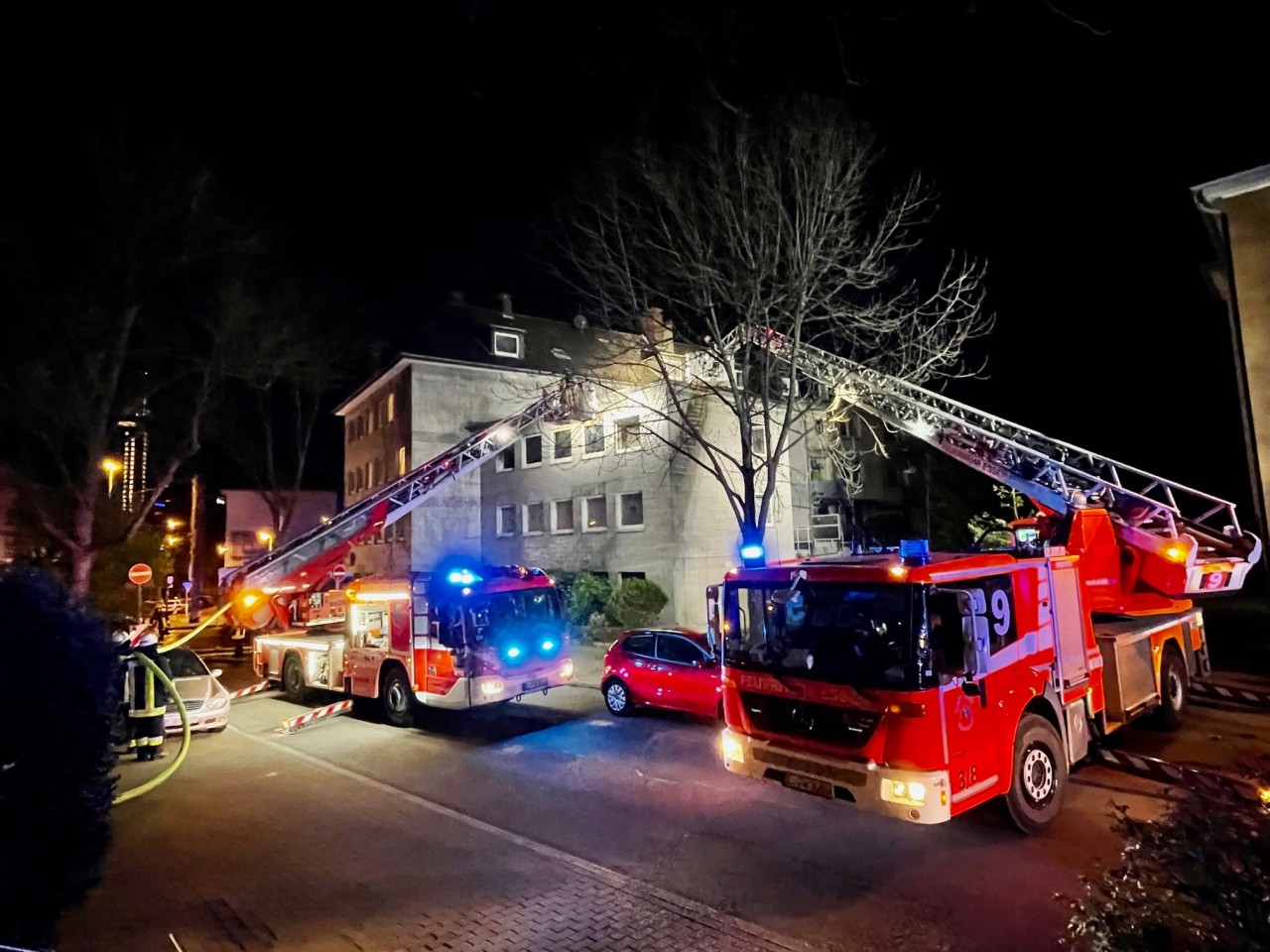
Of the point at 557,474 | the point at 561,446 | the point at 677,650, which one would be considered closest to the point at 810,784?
the point at 677,650

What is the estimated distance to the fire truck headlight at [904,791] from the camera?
554cm

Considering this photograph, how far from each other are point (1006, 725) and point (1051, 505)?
9.39m

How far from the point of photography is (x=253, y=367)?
2073 cm

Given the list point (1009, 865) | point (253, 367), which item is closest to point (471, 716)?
point (1009, 865)

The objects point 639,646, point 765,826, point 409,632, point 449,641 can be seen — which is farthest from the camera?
point 409,632

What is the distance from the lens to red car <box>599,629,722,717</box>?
10922 millimetres

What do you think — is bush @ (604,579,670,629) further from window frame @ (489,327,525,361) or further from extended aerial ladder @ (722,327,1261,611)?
window frame @ (489,327,525,361)

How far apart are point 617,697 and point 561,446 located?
13.7m

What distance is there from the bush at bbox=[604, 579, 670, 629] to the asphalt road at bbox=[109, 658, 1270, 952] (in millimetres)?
7949

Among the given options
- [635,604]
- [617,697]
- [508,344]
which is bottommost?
[617,697]

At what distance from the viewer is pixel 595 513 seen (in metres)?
24.4

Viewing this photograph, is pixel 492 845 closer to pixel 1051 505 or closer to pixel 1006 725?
pixel 1006 725

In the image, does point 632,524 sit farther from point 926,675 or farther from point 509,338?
point 926,675

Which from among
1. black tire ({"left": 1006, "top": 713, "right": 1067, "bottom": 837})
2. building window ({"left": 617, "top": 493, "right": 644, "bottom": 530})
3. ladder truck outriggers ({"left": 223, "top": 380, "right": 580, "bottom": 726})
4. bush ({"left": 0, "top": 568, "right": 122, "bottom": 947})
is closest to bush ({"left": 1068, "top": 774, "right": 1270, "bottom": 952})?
black tire ({"left": 1006, "top": 713, "right": 1067, "bottom": 837})
